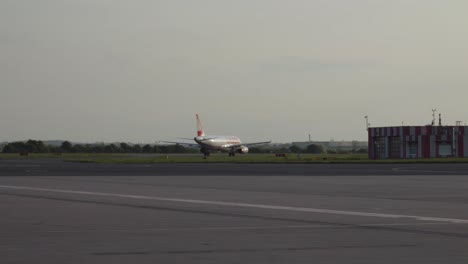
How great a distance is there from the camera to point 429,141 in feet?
388

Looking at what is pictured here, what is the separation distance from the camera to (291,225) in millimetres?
17500

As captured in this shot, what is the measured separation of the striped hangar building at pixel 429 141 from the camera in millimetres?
117438

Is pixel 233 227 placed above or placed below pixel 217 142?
below

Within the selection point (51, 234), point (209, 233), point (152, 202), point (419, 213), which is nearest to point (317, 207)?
point (419, 213)

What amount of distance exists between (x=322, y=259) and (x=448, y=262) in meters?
1.81

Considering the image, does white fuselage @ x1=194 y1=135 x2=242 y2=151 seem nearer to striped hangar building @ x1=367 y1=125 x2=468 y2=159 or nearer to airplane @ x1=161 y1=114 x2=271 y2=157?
airplane @ x1=161 y1=114 x2=271 y2=157

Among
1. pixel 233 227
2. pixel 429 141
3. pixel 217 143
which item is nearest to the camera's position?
pixel 233 227

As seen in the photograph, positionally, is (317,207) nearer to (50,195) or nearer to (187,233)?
(187,233)

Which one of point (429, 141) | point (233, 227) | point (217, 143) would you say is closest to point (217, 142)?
point (217, 143)

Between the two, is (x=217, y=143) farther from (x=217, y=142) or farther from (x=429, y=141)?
(x=429, y=141)

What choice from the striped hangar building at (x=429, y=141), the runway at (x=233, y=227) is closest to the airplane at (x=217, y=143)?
the striped hangar building at (x=429, y=141)

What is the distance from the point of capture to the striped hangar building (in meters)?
117

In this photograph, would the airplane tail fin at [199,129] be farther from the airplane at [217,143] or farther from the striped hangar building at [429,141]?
the striped hangar building at [429,141]

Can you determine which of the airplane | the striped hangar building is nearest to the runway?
the striped hangar building
